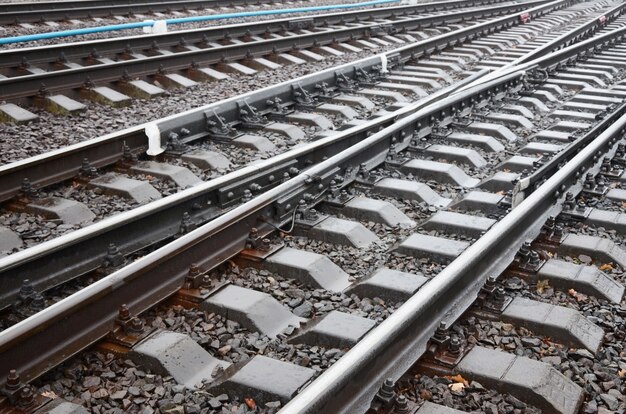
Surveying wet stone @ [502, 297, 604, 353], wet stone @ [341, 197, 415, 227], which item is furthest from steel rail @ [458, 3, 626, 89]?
wet stone @ [502, 297, 604, 353]

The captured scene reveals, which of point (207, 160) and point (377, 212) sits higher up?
point (377, 212)

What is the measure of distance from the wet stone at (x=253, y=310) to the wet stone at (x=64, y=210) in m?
1.74

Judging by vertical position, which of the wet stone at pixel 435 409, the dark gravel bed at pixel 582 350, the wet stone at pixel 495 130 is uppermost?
the wet stone at pixel 435 409

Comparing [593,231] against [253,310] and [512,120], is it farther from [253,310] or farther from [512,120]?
[512,120]

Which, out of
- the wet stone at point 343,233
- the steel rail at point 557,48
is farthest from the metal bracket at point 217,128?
the steel rail at point 557,48

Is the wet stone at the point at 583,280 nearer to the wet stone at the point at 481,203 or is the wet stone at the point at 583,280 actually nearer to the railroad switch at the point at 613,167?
the wet stone at the point at 481,203

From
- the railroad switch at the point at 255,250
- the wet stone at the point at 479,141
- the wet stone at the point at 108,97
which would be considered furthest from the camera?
the wet stone at the point at 108,97

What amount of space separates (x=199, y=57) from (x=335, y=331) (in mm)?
7917

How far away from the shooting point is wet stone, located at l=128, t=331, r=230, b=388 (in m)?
4.01

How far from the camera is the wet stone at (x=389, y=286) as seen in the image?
15.4 ft

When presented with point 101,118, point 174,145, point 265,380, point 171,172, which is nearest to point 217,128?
point 174,145

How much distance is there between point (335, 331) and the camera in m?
4.26

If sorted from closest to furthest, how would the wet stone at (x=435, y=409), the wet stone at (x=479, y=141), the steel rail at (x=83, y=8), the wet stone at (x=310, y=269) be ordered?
the wet stone at (x=435, y=409) < the wet stone at (x=310, y=269) < the wet stone at (x=479, y=141) < the steel rail at (x=83, y=8)

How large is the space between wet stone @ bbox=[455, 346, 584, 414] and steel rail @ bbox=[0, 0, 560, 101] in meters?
6.95
